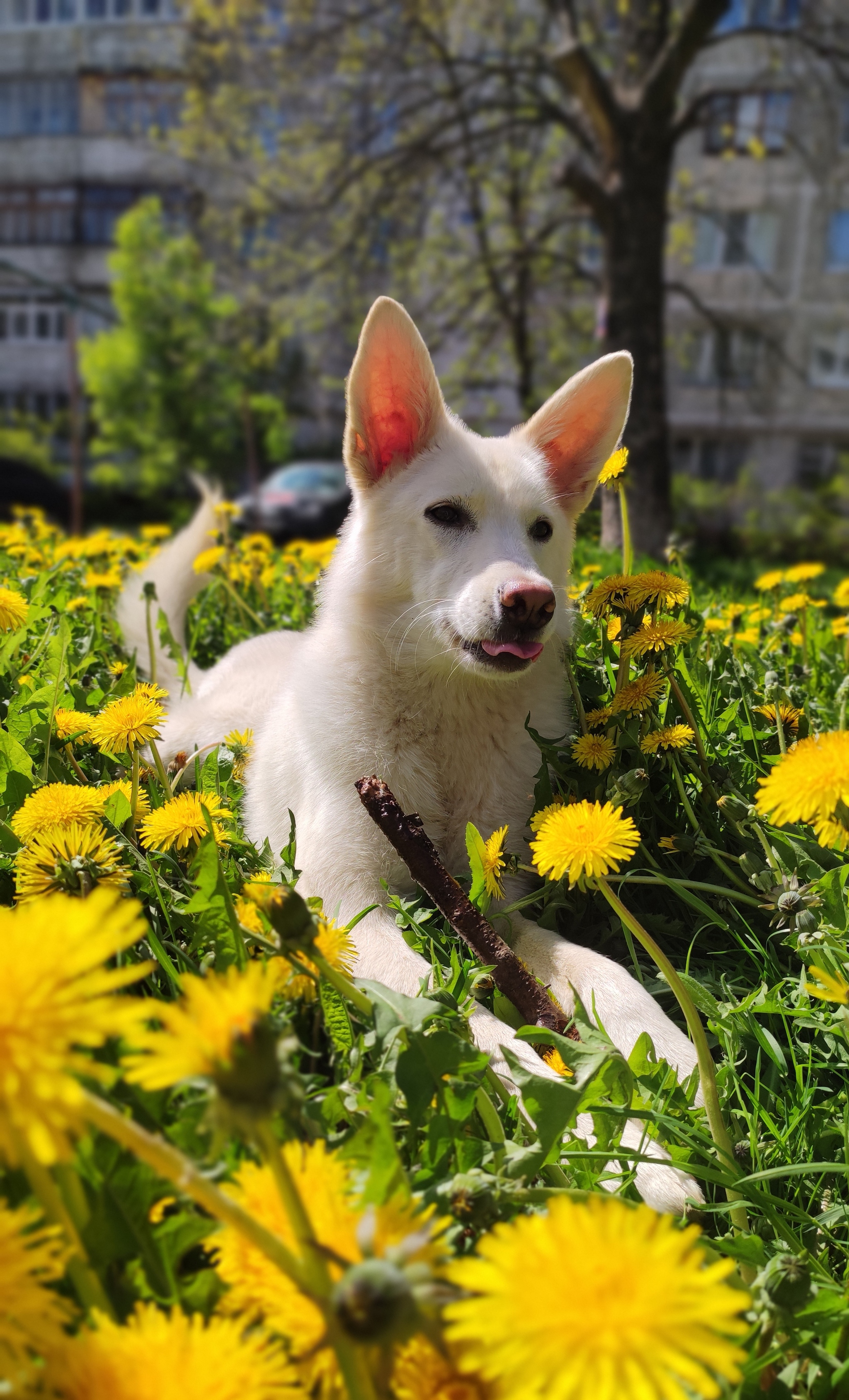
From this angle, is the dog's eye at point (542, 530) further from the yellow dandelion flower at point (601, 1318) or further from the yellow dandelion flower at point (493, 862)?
the yellow dandelion flower at point (601, 1318)

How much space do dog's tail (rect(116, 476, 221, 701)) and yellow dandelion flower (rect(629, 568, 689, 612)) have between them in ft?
5.90

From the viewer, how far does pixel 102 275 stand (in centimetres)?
4278

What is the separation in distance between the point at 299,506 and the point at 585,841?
23081mm

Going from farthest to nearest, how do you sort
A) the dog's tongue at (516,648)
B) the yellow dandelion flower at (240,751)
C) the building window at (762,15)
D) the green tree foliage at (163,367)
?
the green tree foliage at (163,367), the building window at (762,15), the yellow dandelion flower at (240,751), the dog's tongue at (516,648)

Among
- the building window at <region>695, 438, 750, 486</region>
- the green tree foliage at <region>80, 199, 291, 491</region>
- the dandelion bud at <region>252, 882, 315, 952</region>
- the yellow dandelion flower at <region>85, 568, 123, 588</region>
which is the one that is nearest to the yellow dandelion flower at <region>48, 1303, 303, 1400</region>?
the dandelion bud at <region>252, 882, 315, 952</region>

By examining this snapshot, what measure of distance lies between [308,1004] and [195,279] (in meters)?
32.8

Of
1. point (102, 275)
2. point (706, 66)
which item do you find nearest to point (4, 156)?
point (102, 275)

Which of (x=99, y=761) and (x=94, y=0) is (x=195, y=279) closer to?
(x=94, y=0)

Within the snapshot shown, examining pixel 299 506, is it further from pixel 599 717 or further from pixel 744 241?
pixel 599 717

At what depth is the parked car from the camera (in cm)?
2314

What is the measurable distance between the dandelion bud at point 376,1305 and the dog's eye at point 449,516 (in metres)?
1.91

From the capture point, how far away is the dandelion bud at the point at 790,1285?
3.02 feet

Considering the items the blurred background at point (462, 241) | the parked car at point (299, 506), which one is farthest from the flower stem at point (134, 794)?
the parked car at point (299, 506)

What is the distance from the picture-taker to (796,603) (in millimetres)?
2738
